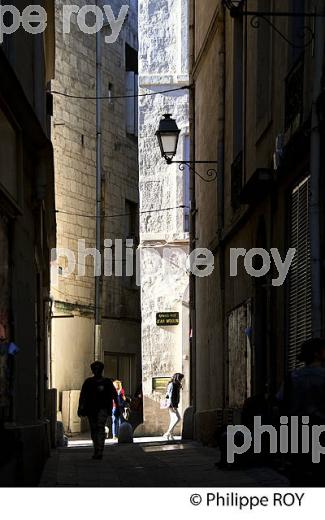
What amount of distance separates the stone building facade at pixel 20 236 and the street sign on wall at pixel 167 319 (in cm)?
1488

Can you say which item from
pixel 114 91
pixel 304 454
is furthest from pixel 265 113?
pixel 114 91

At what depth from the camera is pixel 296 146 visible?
44.8 ft

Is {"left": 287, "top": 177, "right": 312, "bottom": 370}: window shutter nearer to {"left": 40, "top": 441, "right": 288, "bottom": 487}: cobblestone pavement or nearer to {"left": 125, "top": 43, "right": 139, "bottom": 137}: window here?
{"left": 40, "top": 441, "right": 288, "bottom": 487}: cobblestone pavement

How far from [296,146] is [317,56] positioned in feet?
4.37

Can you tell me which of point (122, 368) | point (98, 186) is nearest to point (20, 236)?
point (98, 186)

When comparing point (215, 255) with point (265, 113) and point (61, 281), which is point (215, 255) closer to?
point (265, 113)

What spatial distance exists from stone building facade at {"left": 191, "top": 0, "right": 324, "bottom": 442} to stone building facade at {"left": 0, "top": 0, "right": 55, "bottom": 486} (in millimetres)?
2708

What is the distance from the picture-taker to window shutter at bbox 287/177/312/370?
1373 cm

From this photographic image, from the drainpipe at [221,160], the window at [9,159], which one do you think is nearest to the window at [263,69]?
the drainpipe at [221,160]

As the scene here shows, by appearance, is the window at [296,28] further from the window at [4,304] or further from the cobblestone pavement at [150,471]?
the cobblestone pavement at [150,471]

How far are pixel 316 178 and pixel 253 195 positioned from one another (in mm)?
4114

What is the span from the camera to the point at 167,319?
31.5 metres

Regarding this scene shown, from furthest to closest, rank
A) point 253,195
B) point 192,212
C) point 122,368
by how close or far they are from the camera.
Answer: point 122,368 < point 192,212 < point 253,195

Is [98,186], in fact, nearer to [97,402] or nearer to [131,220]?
[131,220]
